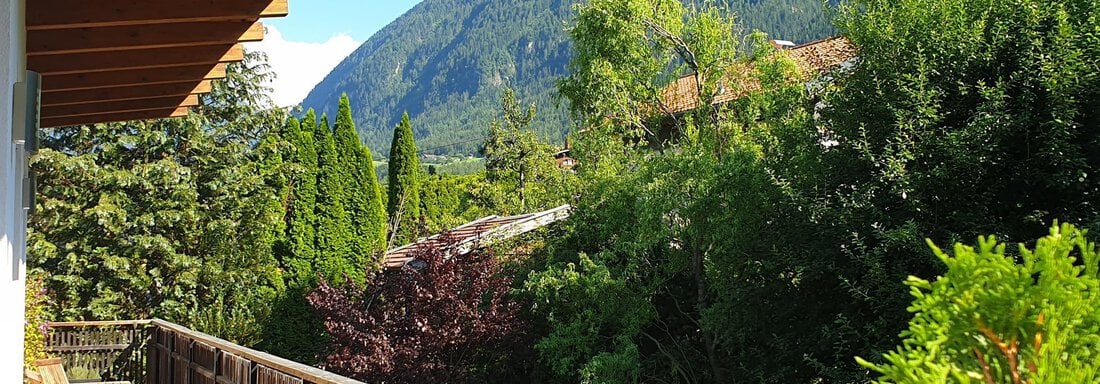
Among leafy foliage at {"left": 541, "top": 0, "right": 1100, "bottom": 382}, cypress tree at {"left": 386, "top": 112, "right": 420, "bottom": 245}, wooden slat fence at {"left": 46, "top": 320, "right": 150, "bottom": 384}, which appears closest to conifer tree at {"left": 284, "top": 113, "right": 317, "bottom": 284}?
cypress tree at {"left": 386, "top": 112, "right": 420, "bottom": 245}

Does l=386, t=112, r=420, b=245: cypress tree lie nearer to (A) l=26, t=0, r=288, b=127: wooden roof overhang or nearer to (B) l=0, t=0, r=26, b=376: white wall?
(A) l=26, t=0, r=288, b=127: wooden roof overhang

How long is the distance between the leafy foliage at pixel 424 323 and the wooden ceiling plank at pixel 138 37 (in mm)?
6369

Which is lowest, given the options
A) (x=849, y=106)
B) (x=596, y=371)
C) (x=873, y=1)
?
(x=596, y=371)

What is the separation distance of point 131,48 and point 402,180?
17.1 meters

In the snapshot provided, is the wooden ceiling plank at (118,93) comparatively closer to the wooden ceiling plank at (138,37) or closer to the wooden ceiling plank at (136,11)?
the wooden ceiling plank at (138,37)

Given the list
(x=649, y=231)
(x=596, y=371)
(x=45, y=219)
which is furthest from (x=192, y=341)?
(x=45, y=219)

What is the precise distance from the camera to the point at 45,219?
1410 centimetres

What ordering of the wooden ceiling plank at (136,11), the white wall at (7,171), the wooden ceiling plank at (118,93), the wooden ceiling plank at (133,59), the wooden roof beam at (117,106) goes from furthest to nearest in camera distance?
the wooden roof beam at (117,106)
the wooden ceiling plank at (118,93)
the wooden ceiling plank at (133,59)
the wooden ceiling plank at (136,11)
the white wall at (7,171)

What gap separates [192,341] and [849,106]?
6569mm

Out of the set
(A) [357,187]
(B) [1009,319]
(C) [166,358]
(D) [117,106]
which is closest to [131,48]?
(D) [117,106]

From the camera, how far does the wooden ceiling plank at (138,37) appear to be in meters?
4.52

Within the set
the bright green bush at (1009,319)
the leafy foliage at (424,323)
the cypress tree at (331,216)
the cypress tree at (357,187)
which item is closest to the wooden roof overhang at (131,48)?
the bright green bush at (1009,319)

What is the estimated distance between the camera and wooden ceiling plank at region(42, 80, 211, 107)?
604 cm

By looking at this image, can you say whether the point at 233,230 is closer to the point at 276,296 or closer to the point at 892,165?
the point at 276,296
